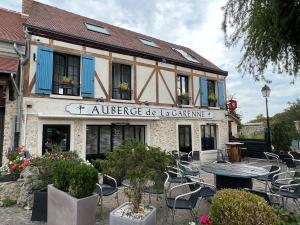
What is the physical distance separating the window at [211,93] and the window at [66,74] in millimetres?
6988

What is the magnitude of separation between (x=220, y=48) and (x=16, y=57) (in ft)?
20.8

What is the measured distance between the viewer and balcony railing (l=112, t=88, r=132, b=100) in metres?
8.89

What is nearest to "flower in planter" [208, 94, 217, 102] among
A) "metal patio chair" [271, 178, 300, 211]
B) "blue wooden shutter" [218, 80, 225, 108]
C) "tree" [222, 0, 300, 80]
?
"blue wooden shutter" [218, 80, 225, 108]

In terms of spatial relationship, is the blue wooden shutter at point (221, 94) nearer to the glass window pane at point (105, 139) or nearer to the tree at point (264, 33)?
the tree at point (264, 33)

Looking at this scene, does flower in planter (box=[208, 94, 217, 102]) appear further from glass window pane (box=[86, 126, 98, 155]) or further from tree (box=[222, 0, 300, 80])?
glass window pane (box=[86, 126, 98, 155])

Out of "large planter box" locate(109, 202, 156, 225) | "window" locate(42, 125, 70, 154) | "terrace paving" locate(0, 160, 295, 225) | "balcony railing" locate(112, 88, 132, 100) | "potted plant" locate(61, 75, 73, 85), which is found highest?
"potted plant" locate(61, 75, 73, 85)

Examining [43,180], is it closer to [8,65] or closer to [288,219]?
[8,65]

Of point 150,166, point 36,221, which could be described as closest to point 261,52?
point 150,166

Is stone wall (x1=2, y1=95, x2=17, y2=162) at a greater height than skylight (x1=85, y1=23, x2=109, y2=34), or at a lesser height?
lesser

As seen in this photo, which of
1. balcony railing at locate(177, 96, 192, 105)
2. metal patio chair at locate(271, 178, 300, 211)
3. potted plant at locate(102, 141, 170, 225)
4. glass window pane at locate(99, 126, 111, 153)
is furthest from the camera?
balcony railing at locate(177, 96, 192, 105)

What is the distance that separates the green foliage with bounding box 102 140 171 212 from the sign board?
474 cm

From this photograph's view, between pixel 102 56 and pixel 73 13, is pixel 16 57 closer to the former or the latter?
A: pixel 102 56

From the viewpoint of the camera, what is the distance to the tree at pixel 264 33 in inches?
207

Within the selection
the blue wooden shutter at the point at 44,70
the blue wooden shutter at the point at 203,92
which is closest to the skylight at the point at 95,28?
the blue wooden shutter at the point at 44,70
